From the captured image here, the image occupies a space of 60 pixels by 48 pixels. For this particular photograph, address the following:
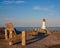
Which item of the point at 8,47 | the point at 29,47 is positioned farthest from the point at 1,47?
the point at 29,47

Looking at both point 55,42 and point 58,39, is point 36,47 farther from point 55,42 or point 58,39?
point 58,39

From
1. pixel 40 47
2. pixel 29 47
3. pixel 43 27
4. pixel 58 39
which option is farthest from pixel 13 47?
pixel 43 27

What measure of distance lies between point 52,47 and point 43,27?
29.0 m

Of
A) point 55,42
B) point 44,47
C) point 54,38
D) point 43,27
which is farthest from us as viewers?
point 43,27

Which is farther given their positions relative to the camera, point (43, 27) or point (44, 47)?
point (43, 27)

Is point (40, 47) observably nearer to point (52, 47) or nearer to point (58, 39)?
point (52, 47)

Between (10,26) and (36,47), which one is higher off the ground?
(10,26)

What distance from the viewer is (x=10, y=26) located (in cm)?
2444

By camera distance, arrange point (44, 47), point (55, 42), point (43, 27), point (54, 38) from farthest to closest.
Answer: point (43, 27)
point (54, 38)
point (55, 42)
point (44, 47)

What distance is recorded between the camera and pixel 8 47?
62.0 ft

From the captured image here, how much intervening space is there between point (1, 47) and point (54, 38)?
8616mm

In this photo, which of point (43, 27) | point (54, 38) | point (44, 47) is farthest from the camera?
point (43, 27)

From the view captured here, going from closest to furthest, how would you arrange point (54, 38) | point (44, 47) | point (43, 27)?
point (44, 47) → point (54, 38) → point (43, 27)

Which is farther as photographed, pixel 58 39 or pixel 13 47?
pixel 58 39
